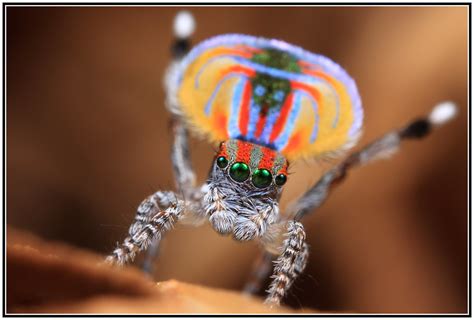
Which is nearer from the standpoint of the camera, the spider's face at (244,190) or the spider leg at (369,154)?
the spider's face at (244,190)

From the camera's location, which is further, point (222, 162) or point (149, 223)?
point (222, 162)

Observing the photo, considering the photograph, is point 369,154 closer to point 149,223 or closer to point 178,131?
point 178,131

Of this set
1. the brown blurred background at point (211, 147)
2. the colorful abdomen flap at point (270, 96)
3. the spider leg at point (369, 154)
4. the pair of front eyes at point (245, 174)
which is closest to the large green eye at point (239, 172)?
the pair of front eyes at point (245, 174)

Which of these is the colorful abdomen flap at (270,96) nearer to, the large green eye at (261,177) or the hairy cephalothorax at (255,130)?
the hairy cephalothorax at (255,130)

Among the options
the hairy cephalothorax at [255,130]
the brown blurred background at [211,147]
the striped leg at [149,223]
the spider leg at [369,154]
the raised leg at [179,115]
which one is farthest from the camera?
the brown blurred background at [211,147]

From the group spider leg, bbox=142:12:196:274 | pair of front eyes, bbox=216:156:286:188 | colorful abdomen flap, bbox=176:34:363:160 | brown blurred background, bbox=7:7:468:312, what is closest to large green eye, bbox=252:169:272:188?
pair of front eyes, bbox=216:156:286:188

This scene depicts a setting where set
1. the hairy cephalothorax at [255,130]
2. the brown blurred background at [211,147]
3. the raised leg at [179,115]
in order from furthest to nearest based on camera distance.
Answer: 1. the brown blurred background at [211,147]
2. the raised leg at [179,115]
3. the hairy cephalothorax at [255,130]

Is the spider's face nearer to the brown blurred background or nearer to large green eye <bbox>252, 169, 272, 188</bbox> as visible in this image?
large green eye <bbox>252, 169, 272, 188</bbox>

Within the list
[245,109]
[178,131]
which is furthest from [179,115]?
[245,109]
